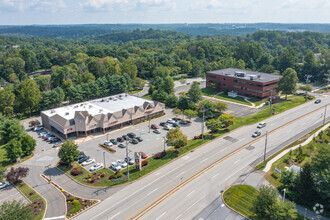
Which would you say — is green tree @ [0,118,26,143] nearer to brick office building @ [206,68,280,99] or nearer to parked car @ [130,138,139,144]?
parked car @ [130,138,139,144]

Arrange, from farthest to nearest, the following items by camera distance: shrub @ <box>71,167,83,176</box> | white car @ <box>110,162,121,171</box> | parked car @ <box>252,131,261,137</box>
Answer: parked car @ <box>252,131,261,137</box> → white car @ <box>110,162,121,171</box> → shrub @ <box>71,167,83,176</box>

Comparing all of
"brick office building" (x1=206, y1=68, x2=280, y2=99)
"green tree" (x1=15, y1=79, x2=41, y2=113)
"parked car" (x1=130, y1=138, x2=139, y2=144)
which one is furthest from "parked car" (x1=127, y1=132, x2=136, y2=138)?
"brick office building" (x1=206, y1=68, x2=280, y2=99)

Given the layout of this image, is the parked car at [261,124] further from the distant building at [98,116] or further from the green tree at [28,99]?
the green tree at [28,99]

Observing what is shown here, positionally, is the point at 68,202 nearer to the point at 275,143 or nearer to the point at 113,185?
the point at 113,185

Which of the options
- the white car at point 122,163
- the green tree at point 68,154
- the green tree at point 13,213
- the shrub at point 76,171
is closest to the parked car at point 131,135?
the white car at point 122,163

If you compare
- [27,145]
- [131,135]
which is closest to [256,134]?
[131,135]
